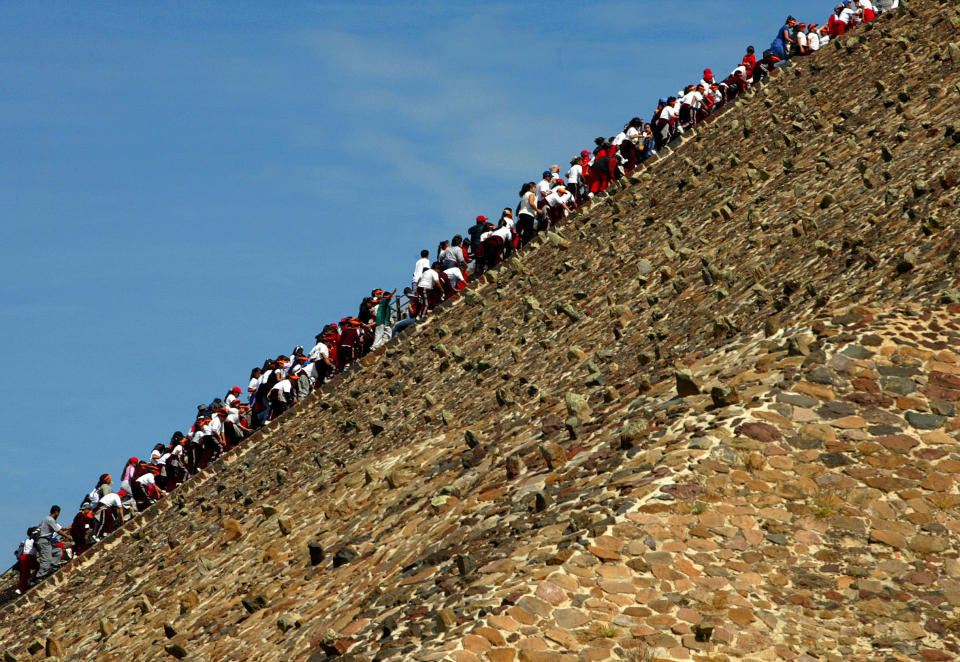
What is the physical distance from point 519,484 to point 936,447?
5.43 metres

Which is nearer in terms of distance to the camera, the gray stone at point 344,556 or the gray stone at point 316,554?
the gray stone at point 344,556

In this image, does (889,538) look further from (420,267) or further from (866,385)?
(420,267)

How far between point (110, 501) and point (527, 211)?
14605 mm

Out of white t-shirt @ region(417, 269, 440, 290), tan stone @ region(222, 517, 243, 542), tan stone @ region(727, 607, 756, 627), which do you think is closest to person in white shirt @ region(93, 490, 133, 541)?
white t-shirt @ region(417, 269, 440, 290)

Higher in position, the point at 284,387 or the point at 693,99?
the point at 693,99

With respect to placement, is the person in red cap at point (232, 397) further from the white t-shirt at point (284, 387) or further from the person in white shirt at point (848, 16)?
the person in white shirt at point (848, 16)

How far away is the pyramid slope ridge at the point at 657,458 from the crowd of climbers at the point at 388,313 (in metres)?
2.04

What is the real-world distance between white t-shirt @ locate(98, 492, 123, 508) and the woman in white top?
547 inches

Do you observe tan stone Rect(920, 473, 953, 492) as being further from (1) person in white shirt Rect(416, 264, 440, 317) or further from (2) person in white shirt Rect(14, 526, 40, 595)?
(2) person in white shirt Rect(14, 526, 40, 595)

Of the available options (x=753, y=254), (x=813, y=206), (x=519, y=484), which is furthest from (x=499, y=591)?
(x=813, y=206)

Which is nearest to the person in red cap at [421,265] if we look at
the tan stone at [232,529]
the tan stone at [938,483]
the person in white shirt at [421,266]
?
the person in white shirt at [421,266]

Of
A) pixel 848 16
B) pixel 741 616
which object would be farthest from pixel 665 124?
pixel 741 616

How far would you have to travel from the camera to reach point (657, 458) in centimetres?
1488

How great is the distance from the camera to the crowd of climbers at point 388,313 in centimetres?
3475
